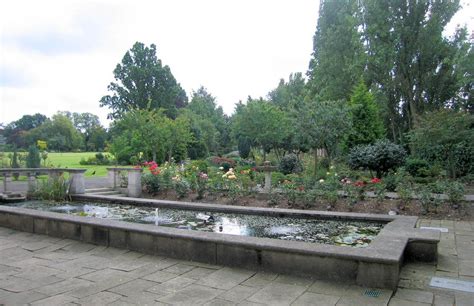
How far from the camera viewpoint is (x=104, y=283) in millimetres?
3381

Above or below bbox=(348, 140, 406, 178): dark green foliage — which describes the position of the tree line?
above

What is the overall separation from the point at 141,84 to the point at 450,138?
34.8 metres

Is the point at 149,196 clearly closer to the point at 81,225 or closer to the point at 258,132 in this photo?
the point at 81,225

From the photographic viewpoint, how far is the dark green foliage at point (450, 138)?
12.0 m

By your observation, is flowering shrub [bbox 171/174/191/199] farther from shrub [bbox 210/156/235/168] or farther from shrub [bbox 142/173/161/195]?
shrub [bbox 210/156/235/168]

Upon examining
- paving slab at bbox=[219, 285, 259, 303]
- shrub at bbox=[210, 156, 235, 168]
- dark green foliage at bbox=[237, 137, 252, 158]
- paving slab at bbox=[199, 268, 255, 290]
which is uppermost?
dark green foliage at bbox=[237, 137, 252, 158]

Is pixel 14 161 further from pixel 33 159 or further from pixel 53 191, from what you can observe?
pixel 53 191

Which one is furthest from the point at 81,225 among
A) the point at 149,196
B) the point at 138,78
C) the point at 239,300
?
the point at 138,78

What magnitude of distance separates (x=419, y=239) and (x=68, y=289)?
3496 mm

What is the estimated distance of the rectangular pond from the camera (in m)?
3.35

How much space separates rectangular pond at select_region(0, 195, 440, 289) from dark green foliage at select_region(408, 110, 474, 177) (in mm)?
8036

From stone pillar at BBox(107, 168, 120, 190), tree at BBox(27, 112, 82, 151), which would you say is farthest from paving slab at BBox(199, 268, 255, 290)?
tree at BBox(27, 112, 82, 151)

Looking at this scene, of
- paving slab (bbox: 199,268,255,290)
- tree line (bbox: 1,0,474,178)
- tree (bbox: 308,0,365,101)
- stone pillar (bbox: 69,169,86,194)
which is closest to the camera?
paving slab (bbox: 199,268,255,290)

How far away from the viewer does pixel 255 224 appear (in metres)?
6.04
